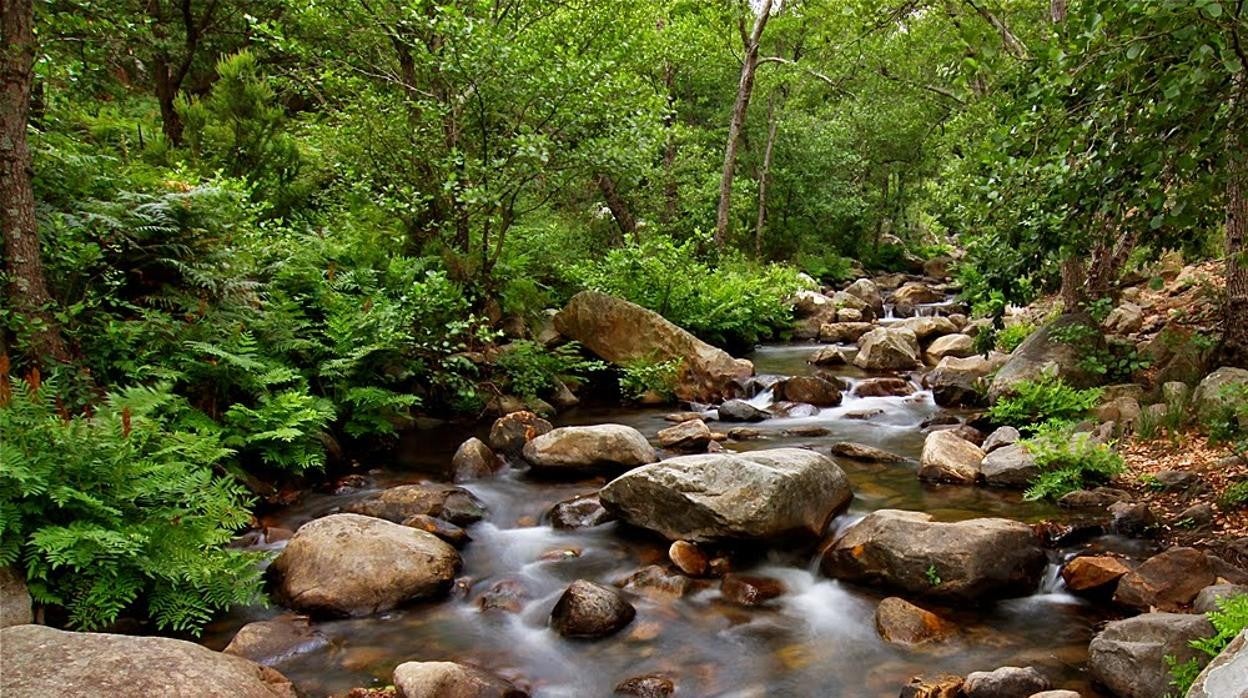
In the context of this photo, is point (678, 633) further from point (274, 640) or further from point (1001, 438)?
point (1001, 438)

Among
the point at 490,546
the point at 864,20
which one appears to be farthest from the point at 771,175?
the point at 490,546

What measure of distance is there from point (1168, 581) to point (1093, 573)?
19.2 inches

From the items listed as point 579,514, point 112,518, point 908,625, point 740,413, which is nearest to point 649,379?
point 740,413

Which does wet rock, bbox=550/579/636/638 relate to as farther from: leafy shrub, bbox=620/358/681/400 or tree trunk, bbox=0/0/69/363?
leafy shrub, bbox=620/358/681/400

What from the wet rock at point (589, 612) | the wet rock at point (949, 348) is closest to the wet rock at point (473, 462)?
the wet rock at point (589, 612)

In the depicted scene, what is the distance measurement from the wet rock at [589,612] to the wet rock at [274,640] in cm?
148

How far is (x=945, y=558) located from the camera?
5.12m

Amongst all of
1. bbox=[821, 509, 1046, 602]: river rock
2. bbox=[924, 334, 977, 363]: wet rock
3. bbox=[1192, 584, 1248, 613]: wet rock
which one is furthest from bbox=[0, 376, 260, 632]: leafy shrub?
bbox=[924, 334, 977, 363]: wet rock

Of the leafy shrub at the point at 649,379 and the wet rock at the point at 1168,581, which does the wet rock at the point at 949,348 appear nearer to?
the leafy shrub at the point at 649,379

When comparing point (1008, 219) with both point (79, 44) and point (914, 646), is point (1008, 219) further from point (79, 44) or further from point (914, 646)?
point (79, 44)

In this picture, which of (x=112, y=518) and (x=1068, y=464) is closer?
(x=112, y=518)

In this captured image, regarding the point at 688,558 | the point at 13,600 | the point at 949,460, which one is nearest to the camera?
the point at 13,600

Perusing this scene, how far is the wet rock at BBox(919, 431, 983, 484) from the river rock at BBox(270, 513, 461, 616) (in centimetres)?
476

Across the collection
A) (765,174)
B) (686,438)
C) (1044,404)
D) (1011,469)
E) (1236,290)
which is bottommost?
(686,438)
